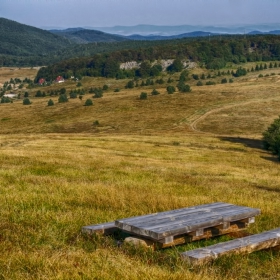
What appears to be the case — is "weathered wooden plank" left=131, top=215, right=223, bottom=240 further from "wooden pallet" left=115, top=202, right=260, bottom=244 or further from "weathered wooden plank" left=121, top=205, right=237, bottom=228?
"weathered wooden plank" left=121, top=205, right=237, bottom=228

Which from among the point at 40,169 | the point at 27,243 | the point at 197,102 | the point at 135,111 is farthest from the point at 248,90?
the point at 27,243

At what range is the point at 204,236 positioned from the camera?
373 inches

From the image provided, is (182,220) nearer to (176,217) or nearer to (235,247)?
(176,217)

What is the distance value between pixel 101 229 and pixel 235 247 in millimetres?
2742

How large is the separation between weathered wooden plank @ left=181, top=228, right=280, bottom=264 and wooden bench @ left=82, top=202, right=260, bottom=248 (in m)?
0.68

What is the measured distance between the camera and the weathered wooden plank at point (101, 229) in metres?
9.23

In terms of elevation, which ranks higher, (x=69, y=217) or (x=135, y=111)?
(x=69, y=217)

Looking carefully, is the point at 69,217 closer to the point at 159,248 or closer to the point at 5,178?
the point at 159,248

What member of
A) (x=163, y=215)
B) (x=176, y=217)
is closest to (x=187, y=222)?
(x=176, y=217)

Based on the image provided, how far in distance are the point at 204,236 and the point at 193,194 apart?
242 inches

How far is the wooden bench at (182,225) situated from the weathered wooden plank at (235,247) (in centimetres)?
68

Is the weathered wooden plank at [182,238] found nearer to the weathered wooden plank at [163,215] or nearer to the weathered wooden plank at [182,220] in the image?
the weathered wooden plank at [182,220]

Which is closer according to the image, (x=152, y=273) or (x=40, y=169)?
(x=152, y=273)

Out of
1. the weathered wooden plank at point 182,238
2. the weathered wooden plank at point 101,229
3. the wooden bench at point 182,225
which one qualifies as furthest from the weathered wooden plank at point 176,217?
the weathered wooden plank at point 101,229
